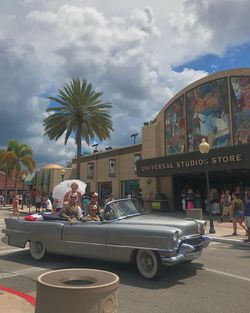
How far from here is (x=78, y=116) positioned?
31.7m

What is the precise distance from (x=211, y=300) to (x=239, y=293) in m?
0.72

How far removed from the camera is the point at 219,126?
86.6ft

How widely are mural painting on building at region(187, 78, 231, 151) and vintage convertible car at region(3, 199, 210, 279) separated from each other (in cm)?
1834

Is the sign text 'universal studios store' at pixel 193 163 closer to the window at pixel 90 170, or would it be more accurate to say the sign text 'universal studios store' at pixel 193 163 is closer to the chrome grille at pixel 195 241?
the window at pixel 90 170

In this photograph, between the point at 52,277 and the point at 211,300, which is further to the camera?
the point at 211,300

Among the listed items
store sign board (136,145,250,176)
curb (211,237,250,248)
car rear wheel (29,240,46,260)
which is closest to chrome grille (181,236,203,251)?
car rear wheel (29,240,46,260)

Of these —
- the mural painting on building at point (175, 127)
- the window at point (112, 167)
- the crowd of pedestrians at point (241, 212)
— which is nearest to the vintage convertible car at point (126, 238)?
the crowd of pedestrians at point (241, 212)

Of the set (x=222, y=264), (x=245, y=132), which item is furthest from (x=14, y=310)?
(x=245, y=132)

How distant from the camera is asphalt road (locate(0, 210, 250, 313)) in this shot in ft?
19.2

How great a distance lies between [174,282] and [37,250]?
3.69m

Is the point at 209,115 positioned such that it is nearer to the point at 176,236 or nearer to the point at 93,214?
the point at 93,214

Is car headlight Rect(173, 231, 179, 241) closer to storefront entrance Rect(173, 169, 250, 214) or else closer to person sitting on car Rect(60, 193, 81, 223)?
person sitting on car Rect(60, 193, 81, 223)

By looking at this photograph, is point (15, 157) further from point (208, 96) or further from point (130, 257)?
point (130, 257)

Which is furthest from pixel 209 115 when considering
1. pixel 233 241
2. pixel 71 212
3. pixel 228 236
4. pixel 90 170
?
pixel 71 212
